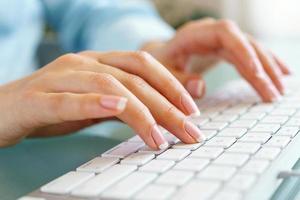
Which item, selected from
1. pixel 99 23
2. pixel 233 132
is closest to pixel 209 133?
pixel 233 132

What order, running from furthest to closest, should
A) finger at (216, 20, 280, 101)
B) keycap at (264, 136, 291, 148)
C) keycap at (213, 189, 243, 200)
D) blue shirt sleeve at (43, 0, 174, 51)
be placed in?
blue shirt sleeve at (43, 0, 174, 51), finger at (216, 20, 280, 101), keycap at (264, 136, 291, 148), keycap at (213, 189, 243, 200)

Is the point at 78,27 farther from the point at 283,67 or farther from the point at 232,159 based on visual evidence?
the point at 232,159

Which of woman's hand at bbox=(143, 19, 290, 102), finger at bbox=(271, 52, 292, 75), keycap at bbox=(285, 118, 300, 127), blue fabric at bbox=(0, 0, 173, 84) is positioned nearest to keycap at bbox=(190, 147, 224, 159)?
keycap at bbox=(285, 118, 300, 127)

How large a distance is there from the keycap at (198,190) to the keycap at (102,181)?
0.05 metres

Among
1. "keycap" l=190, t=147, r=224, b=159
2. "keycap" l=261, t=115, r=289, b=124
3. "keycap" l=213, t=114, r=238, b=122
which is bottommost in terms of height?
"keycap" l=261, t=115, r=289, b=124

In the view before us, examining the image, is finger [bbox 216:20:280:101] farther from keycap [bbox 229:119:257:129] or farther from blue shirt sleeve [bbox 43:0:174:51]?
blue shirt sleeve [bbox 43:0:174:51]

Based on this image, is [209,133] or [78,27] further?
[78,27]

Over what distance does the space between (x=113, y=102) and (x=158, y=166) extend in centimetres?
7

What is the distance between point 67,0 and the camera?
3.60 feet

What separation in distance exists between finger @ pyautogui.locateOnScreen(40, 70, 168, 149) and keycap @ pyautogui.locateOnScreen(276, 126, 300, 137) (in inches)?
4.1

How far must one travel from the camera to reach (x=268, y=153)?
415mm

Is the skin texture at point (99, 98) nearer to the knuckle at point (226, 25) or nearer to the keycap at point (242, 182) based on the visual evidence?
the keycap at point (242, 182)

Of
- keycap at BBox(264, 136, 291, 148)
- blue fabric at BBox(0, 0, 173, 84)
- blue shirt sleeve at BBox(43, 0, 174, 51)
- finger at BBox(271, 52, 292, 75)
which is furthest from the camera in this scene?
blue shirt sleeve at BBox(43, 0, 174, 51)

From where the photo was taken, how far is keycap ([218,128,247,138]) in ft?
1.60
